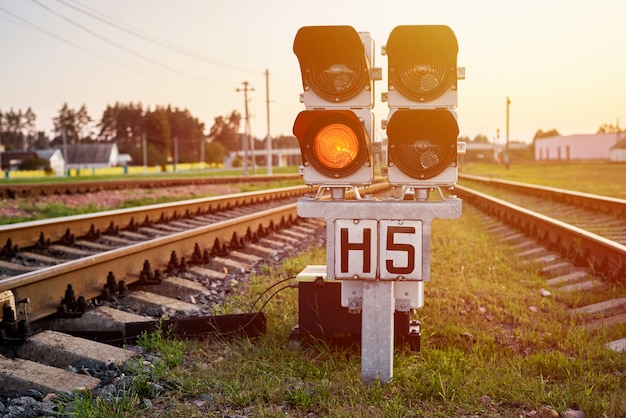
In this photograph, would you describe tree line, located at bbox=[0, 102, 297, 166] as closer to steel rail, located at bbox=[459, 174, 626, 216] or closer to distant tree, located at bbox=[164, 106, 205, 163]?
distant tree, located at bbox=[164, 106, 205, 163]

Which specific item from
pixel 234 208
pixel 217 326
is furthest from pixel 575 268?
pixel 234 208

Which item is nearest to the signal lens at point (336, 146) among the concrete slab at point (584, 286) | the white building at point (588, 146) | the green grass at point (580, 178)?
the concrete slab at point (584, 286)

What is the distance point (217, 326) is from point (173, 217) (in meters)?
7.58

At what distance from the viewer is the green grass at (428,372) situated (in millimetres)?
3467

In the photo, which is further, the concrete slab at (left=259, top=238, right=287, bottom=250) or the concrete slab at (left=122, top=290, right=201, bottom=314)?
the concrete slab at (left=259, top=238, right=287, bottom=250)

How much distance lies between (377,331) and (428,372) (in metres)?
0.38

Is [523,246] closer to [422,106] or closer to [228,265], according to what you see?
[228,265]

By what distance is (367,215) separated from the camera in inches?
150

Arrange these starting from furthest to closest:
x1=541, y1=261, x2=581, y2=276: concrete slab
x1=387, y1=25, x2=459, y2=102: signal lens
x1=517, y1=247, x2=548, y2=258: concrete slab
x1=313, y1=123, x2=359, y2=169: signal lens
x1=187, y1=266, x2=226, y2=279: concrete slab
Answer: x1=517, y1=247, x2=548, y2=258: concrete slab, x1=541, y1=261, x2=581, y2=276: concrete slab, x1=187, y1=266, x2=226, y2=279: concrete slab, x1=313, y1=123, x2=359, y2=169: signal lens, x1=387, y1=25, x2=459, y2=102: signal lens

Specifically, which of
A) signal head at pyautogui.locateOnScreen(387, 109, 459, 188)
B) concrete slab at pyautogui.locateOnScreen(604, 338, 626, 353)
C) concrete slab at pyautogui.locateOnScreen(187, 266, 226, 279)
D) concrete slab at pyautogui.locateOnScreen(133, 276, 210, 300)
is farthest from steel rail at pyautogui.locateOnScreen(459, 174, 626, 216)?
signal head at pyautogui.locateOnScreen(387, 109, 459, 188)

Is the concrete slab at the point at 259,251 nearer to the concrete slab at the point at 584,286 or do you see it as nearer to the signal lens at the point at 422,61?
the concrete slab at the point at 584,286

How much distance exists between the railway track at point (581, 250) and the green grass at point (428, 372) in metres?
0.31

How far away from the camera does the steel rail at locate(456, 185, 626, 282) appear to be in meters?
6.60

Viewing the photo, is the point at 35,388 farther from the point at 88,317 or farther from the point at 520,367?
the point at 520,367
